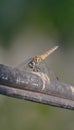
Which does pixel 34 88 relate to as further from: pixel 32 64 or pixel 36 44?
pixel 36 44

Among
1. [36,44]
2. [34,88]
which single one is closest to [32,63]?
[34,88]

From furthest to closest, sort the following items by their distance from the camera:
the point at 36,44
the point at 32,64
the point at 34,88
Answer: the point at 36,44, the point at 32,64, the point at 34,88

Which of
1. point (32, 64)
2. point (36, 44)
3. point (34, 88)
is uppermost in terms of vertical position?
point (36, 44)

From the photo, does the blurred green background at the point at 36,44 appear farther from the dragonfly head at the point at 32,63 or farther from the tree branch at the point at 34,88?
the tree branch at the point at 34,88

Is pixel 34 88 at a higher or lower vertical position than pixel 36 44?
lower

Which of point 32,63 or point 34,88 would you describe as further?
point 32,63

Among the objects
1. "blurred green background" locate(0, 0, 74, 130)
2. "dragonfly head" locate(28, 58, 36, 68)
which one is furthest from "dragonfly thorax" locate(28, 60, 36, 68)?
"blurred green background" locate(0, 0, 74, 130)
